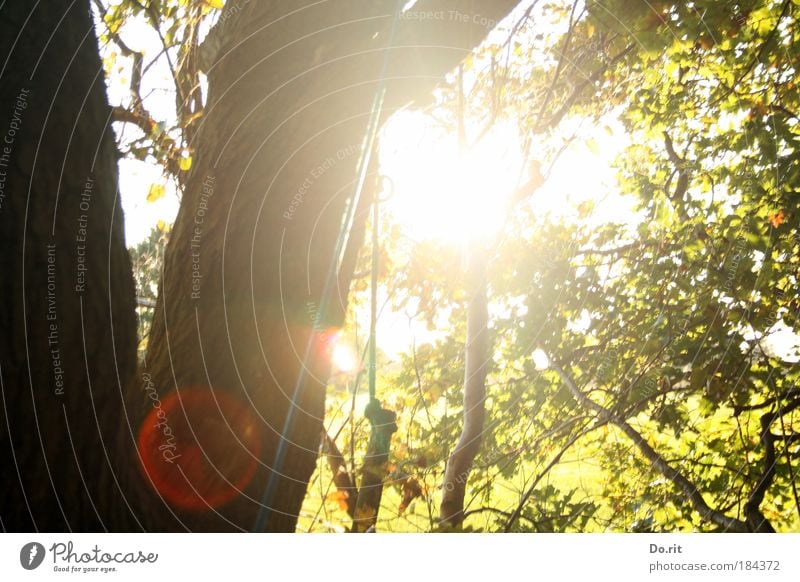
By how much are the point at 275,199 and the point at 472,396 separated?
1.63 metres

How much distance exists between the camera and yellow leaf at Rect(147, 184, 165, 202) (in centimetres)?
186

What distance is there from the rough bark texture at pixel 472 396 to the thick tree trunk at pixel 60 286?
164cm

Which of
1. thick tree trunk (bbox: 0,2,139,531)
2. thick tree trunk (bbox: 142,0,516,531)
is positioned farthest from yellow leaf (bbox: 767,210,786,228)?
thick tree trunk (bbox: 0,2,139,531)

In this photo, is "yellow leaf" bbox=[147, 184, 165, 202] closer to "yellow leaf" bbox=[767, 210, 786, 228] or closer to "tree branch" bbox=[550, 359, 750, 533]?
"tree branch" bbox=[550, 359, 750, 533]

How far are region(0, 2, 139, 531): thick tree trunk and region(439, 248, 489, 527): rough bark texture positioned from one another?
5.38ft

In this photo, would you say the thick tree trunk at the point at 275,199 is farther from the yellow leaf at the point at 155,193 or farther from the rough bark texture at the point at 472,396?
the rough bark texture at the point at 472,396

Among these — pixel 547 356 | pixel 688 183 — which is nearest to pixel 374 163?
pixel 547 356

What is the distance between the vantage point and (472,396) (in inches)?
98.0

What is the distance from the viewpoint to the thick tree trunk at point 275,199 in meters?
1.09

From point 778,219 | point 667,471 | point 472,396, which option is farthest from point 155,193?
point 667,471

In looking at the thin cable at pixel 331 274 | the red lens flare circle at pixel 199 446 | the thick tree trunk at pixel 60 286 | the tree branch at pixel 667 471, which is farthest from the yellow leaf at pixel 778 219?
the thick tree trunk at pixel 60 286
